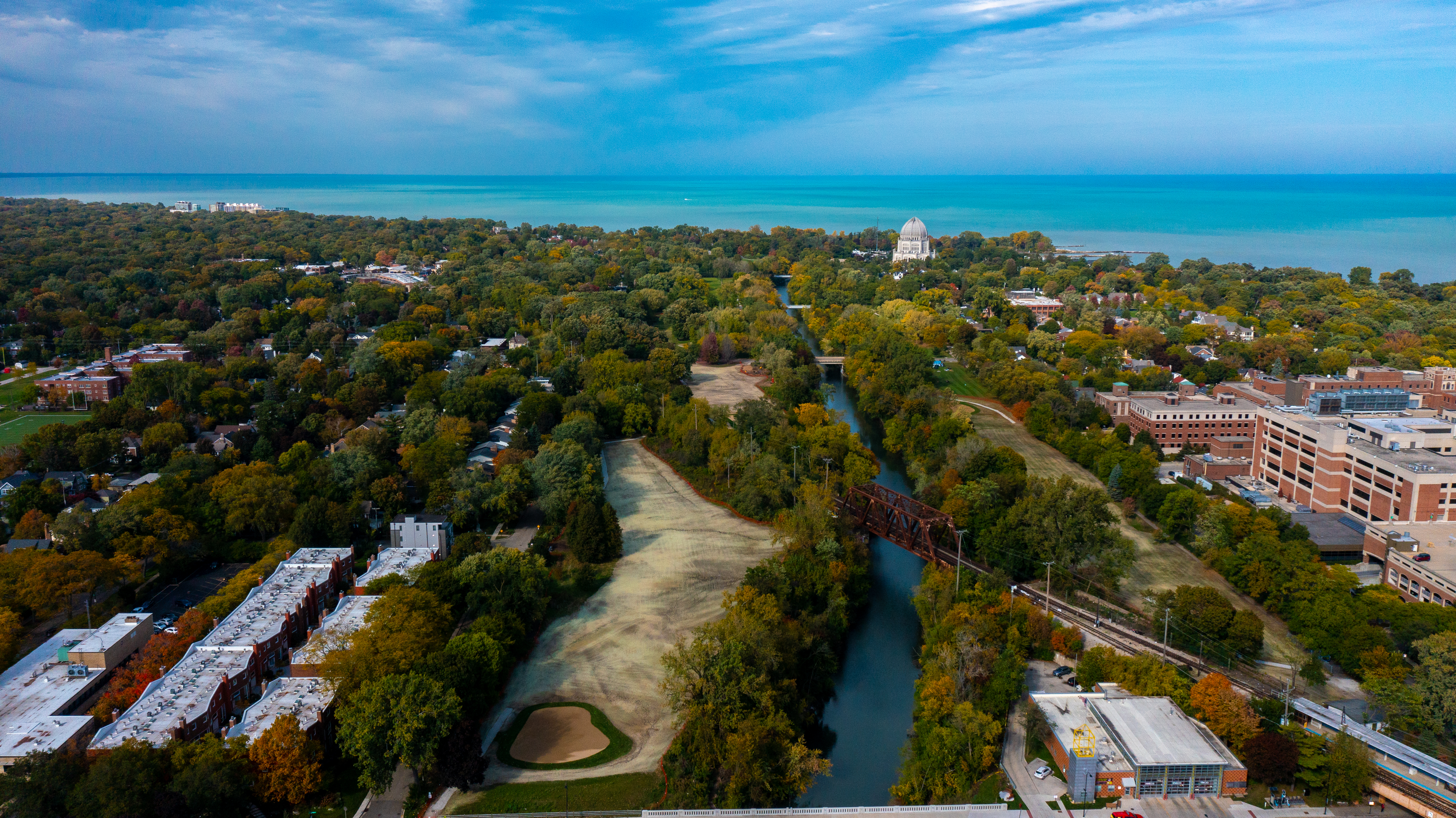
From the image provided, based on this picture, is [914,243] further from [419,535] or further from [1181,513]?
[419,535]

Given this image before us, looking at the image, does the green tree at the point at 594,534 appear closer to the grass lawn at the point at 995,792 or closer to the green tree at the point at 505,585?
the green tree at the point at 505,585

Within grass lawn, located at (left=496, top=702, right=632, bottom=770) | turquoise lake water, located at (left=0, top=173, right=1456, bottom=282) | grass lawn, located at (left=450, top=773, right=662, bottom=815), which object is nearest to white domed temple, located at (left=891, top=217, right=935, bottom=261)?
turquoise lake water, located at (left=0, top=173, right=1456, bottom=282)

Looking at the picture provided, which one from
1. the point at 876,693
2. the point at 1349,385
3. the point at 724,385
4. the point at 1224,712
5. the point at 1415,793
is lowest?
the point at 876,693

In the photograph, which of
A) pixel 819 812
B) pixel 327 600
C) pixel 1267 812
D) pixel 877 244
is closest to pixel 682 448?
pixel 327 600

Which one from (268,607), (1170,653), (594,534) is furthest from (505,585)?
(1170,653)

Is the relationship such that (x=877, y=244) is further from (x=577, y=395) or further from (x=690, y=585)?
(x=690, y=585)

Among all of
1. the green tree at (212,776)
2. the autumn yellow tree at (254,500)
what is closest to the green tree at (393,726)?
the green tree at (212,776)
